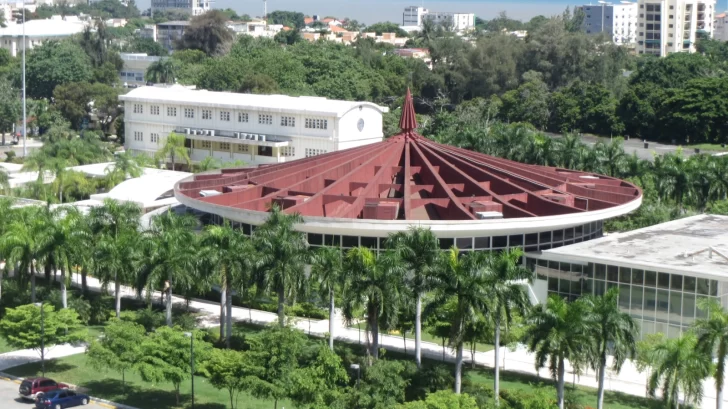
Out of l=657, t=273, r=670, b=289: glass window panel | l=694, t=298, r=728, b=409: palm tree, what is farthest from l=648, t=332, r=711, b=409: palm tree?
l=657, t=273, r=670, b=289: glass window panel

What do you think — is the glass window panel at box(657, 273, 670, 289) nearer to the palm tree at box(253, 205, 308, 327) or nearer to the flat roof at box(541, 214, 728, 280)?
the flat roof at box(541, 214, 728, 280)

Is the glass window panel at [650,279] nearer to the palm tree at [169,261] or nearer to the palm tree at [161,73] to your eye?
the palm tree at [169,261]

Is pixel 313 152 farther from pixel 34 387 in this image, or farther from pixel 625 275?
pixel 34 387

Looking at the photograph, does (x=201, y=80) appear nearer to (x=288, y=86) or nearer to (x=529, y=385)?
(x=288, y=86)

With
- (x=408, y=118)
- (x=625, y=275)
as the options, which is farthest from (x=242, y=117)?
(x=625, y=275)

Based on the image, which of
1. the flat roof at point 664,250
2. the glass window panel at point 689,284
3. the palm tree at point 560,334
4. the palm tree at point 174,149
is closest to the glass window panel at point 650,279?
the flat roof at point 664,250

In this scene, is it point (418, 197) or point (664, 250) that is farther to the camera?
point (418, 197)
